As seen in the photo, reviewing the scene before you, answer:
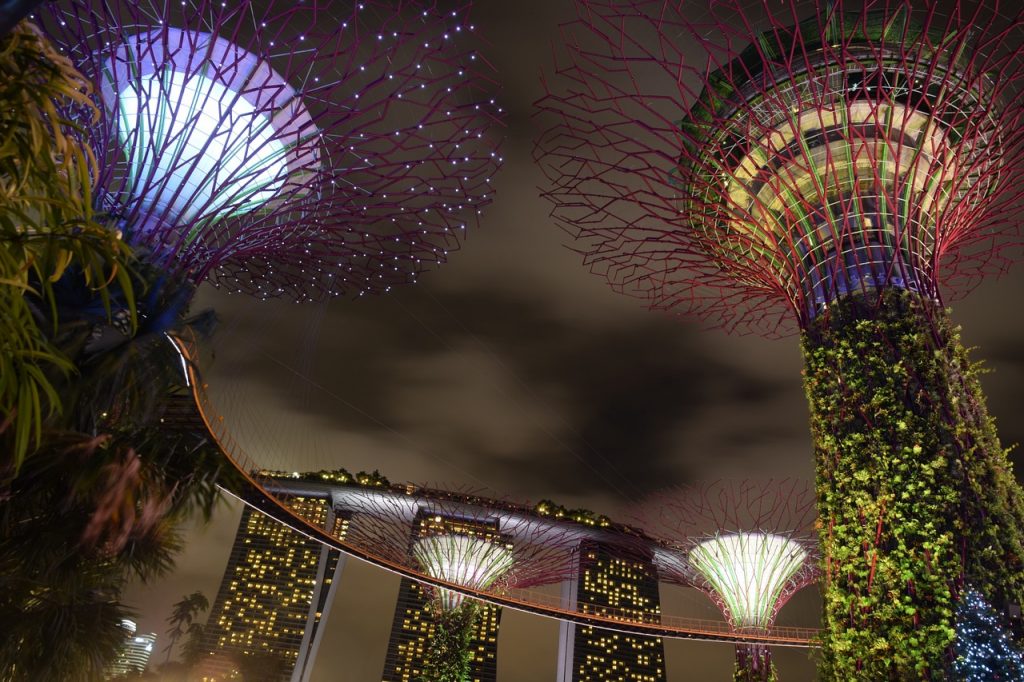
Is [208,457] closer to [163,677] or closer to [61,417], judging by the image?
[61,417]

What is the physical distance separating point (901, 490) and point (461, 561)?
22054 millimetres

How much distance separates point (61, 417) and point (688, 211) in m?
11.1

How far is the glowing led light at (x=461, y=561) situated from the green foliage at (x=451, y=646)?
441 millimetres

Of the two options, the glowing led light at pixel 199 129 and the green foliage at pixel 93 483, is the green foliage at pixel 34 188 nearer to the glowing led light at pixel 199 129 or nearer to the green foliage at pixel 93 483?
the green foliage at pixel 93 483

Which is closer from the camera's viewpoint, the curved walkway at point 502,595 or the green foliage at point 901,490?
the green foliage at point 901,490

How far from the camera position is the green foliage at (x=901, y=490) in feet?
26.2

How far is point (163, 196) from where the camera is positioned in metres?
10.7

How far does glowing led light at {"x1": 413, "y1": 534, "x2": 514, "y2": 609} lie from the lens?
91.0 feet

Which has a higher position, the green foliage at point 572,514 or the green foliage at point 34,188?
the green foliage at point 572,514

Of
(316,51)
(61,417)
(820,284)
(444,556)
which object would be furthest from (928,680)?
(444,556)

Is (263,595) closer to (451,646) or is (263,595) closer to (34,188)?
(451,646)

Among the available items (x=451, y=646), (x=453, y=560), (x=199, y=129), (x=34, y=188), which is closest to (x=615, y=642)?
(x=451, y=646)

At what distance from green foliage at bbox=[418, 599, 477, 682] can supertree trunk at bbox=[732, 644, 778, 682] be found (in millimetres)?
10525

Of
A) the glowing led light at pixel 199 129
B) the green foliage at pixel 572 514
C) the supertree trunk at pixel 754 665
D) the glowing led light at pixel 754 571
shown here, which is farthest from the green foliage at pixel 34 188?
the green foliage at pixel 572 514
